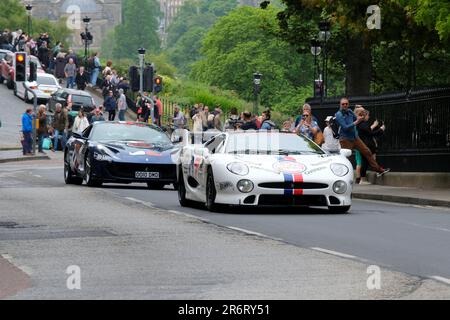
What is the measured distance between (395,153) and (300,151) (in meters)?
11.1

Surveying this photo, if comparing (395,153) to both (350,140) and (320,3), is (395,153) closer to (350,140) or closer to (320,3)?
(350,140)

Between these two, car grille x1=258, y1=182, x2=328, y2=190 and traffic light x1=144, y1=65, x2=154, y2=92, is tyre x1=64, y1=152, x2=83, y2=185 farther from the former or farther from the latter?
traffic light x1=144, y1=65, x2=154, y2=92

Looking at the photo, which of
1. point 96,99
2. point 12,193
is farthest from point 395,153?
point 96,99

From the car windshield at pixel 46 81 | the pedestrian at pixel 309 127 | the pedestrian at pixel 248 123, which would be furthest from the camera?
the car windshield at pixel 46 81

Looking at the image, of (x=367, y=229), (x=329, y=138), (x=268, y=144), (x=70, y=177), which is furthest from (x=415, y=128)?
(x=367, y=229)

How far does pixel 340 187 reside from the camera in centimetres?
2173

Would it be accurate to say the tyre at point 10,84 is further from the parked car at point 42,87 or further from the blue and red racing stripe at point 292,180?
the blue and red racing stripe at point 292,180

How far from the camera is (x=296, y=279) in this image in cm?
1223

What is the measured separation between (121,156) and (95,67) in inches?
1986

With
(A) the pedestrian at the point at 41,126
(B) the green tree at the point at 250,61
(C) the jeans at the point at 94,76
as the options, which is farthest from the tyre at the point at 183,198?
(B) the green tree at the point at 250,61

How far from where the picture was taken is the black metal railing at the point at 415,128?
30.7 metres

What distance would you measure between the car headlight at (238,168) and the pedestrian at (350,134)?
389 inches

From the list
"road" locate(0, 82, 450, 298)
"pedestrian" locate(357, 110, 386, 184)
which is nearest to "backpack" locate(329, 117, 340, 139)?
"pedestrian" locate(357, 110, 386, 184)

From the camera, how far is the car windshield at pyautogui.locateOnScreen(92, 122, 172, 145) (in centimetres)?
3055
